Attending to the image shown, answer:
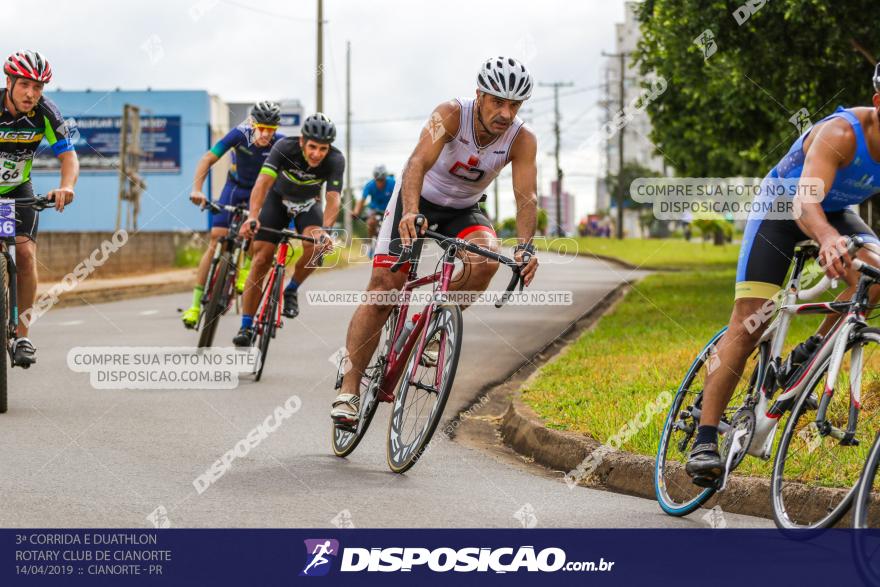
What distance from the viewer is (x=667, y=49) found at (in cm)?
2381

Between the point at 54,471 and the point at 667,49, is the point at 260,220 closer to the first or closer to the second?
the point at 54,471

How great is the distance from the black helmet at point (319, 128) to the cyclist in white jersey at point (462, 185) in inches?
121

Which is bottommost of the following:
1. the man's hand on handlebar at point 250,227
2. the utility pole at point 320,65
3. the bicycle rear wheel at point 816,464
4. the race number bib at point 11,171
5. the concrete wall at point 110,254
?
the concrete wall at point 110,254

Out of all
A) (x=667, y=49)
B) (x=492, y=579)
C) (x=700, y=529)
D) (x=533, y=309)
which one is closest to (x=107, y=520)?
(x=492, y=579)

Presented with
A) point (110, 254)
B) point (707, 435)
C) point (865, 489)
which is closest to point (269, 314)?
point (707, 435)

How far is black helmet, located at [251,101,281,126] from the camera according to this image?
11836 millimetres

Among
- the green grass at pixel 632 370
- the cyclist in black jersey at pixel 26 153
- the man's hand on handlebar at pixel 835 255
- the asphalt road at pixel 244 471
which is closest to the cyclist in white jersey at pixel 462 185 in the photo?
the asphalt road at pixel 244 471

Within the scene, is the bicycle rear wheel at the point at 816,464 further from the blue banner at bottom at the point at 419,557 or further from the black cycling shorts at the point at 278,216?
the black cycling shorts at the point at 278,216

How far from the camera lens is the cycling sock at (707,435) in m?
5.65

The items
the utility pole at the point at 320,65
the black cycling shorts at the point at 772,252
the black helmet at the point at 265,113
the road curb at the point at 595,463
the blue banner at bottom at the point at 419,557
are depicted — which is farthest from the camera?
the utility pole at the point at 320,65

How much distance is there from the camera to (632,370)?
10.4 meters

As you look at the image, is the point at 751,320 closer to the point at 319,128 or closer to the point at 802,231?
the point at 802,231

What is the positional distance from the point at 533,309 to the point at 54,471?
539 inches

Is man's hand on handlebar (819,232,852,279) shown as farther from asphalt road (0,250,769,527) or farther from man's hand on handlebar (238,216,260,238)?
man's hand on handlebar (238,216,260,238)
